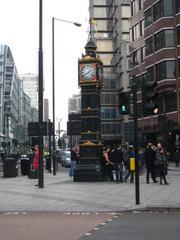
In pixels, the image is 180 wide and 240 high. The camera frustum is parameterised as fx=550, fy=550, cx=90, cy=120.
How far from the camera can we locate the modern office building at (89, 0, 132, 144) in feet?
388

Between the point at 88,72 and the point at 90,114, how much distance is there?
2.06 meters

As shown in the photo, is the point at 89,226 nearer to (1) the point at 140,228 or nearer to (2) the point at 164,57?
(1) the point at 140,228

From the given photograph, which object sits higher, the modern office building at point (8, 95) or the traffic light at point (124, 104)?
the modern office building at point (8, 95)

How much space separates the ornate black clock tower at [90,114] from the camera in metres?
26.2

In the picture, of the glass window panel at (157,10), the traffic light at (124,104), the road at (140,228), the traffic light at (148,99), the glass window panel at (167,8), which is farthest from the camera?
the glass window panel at (157,10)

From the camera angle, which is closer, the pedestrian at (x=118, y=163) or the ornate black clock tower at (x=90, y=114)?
the pedestrian at (x=118, y=163)

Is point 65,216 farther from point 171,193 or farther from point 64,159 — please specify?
point 64,159

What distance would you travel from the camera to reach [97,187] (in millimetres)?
22500

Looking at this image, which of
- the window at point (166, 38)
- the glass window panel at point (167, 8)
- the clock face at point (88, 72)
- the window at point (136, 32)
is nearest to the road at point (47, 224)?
the clock face at point (88, 72)

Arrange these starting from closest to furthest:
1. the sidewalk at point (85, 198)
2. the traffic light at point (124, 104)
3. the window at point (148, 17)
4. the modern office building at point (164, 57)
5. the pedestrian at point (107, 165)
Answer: the sidewalk at point (85, 198) < the traffic light at point (124, 104) < the pedestrian at point (107, 165) < the modern office building at point (164, 57) < the window at point (148, 17)

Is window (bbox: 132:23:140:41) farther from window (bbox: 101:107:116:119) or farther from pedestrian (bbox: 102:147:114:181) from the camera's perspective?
pedestrian (bbox: 102:147:114:181)

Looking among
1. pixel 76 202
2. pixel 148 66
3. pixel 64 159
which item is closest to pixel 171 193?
pixel 76 202

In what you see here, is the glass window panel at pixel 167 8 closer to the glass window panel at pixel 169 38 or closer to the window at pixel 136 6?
the glass window panel at pixel 169 38

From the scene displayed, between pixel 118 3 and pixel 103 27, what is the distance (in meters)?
15.3
